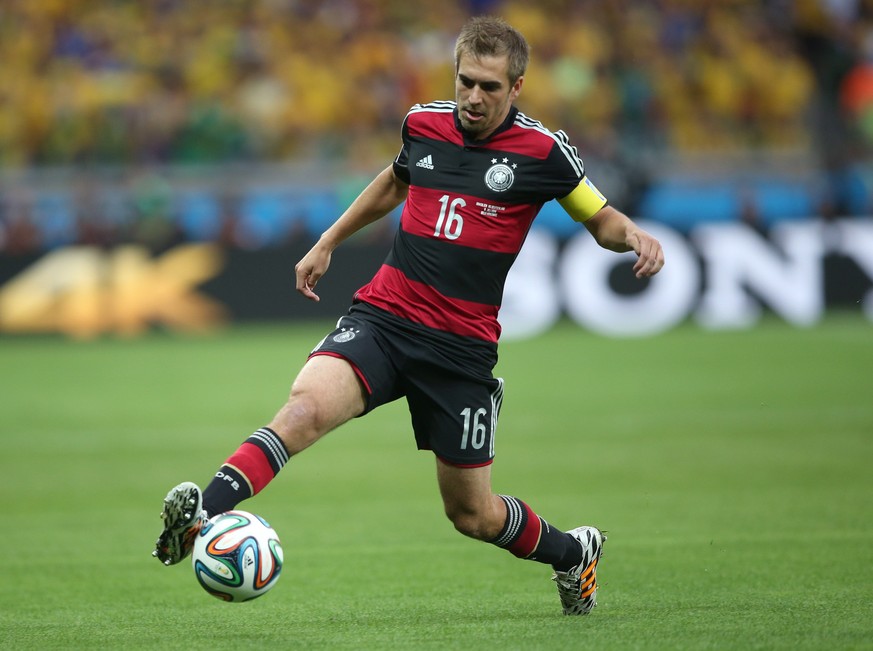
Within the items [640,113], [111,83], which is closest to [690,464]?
[640,113]

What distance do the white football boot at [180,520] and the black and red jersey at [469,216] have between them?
1.29m

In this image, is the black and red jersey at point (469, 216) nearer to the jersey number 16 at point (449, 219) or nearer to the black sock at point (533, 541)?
the jersey number 16 at point (449, 219)

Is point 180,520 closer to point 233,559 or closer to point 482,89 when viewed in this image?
point 233,559

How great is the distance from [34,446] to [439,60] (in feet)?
40.6

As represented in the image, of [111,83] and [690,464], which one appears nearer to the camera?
[690,464]

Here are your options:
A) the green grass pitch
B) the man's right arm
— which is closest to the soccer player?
the man's right arm

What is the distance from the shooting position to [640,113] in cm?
2081

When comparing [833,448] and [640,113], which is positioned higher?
[640,113]

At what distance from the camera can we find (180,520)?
4355 mm

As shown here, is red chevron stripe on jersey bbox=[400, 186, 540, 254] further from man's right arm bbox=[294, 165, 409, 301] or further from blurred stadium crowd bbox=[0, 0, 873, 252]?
blurred stadium crowd bbox=[0, 0, 873, 252]

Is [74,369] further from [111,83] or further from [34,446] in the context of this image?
[111,83]

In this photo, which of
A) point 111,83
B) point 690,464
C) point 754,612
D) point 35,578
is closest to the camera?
point 754,612

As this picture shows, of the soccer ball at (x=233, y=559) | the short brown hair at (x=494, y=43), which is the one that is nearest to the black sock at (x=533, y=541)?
the soccer ball at (x=233, y=559)

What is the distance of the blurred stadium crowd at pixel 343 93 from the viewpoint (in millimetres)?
18672
